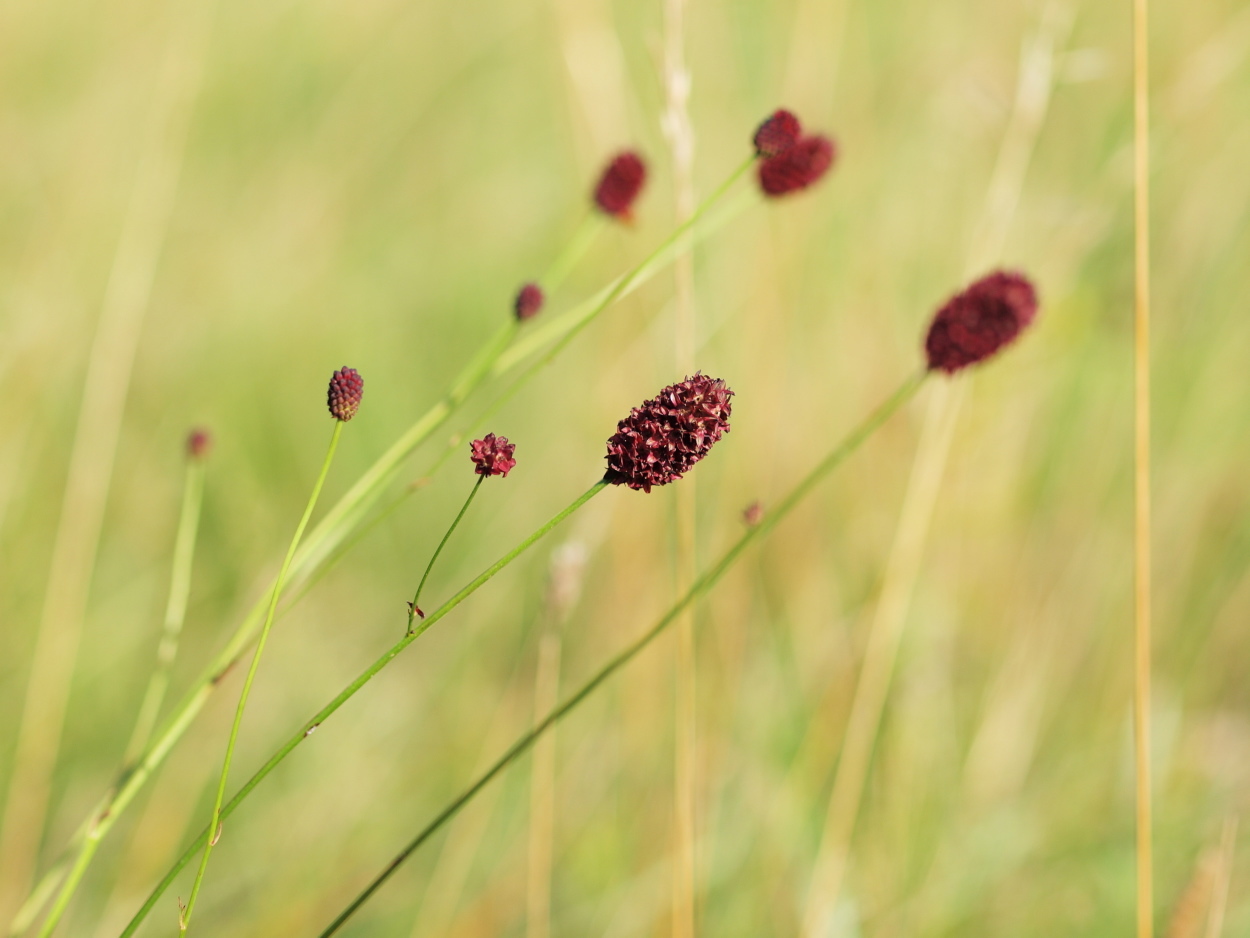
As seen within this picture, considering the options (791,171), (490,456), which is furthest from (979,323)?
(490,456)

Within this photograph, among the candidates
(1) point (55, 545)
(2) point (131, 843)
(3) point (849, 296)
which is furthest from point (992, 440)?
(1) point (55, 545)

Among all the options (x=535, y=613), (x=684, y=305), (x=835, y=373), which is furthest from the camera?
(x=835, y=373)

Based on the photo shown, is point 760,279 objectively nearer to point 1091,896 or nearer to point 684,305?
point 684,305

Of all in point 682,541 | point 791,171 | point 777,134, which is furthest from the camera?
point 682,541

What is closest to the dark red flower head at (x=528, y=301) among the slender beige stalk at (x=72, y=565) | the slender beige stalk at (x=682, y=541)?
the slender beige stalk at (x=682, y=541)

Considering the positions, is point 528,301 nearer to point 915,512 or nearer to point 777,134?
point 777,134

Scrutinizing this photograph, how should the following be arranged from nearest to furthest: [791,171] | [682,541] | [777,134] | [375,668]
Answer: [375,668] < [777,134] < [791,171] < [682,541]
